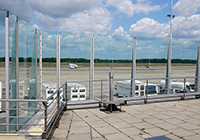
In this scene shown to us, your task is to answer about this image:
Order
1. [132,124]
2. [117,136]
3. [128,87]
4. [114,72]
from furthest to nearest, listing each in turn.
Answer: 1. [128,87]
2. [114,72]
3. [132,124]
4. [117,136]

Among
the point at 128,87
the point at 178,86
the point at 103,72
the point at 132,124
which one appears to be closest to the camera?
the point at 132,124

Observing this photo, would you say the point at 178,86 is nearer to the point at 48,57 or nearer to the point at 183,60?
the point at 183,60

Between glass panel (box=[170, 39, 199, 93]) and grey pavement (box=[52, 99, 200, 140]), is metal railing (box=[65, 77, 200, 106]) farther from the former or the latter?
grey pavement (box=[52, 99, 200, 140])

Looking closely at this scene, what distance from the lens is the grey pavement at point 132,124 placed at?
3.33 metres

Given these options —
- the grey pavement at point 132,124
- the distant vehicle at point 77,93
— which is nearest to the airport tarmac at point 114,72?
the distant vehicle at point 77,93

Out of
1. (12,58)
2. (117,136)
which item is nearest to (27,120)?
(12,58)

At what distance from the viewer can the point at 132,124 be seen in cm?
395

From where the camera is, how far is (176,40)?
682cm

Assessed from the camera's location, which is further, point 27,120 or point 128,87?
point 128,87

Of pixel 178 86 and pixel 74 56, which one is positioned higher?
pixel 74 56

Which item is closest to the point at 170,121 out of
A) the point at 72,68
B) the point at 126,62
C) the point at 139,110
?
the point at 139,110

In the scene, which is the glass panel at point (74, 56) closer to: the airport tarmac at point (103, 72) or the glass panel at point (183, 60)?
the airport tarmac at point (103, 72)

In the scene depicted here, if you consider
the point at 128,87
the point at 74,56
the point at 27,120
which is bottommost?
the point at 27,120

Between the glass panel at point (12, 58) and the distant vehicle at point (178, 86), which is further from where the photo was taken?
the distant vehicle at point (178, 86)
